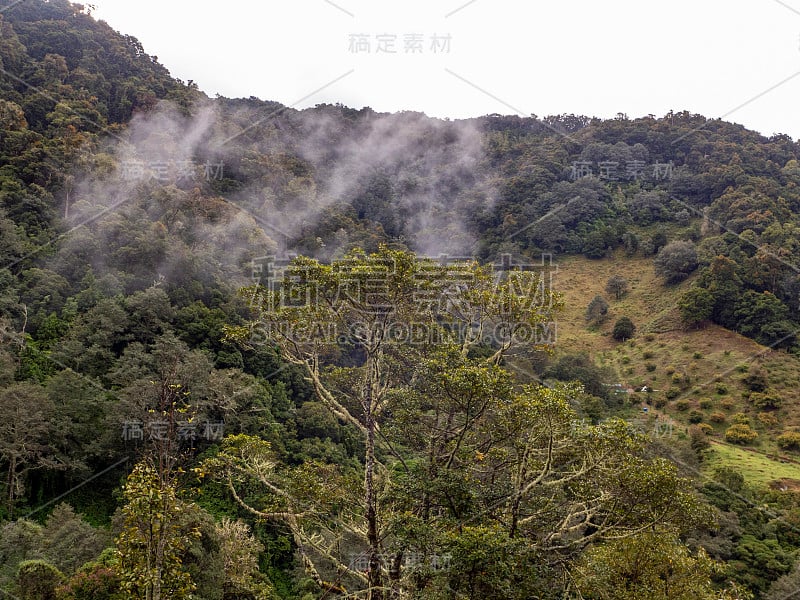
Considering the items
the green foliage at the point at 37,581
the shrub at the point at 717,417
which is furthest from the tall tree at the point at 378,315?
the shrub at the point at 717,417

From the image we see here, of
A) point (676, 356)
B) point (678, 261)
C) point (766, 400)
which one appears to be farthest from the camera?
point (678, 261)

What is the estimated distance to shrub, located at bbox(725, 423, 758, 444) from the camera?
25141 mm

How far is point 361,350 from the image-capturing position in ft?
99.4

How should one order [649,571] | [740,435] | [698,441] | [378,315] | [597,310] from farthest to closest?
[597,310] < [740,435] < [698,441] < [649,571] < [378,315]

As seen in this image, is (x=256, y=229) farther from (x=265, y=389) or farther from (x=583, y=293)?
(x=583, y=293)

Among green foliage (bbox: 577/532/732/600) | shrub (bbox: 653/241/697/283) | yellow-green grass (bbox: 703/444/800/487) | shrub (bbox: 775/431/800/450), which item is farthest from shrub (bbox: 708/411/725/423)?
green foliage (bbox: 577/532/732/600)

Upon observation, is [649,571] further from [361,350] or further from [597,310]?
[597,310]

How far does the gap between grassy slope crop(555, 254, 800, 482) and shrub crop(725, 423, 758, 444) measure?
40 cm

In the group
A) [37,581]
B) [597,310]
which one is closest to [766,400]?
[597,310]

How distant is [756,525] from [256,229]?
3101 cm

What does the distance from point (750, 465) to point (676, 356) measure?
1062 centimetres

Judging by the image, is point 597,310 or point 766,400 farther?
point 597,310

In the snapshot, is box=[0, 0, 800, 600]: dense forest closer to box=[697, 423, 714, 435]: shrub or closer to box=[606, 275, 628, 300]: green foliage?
box=[606, 275, 628, 300]: green foliage

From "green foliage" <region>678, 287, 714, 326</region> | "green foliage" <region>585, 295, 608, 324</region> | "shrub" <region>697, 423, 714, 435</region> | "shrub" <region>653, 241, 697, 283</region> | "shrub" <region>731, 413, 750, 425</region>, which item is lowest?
"shrub" <region>697, 423, 714, 435</region>
